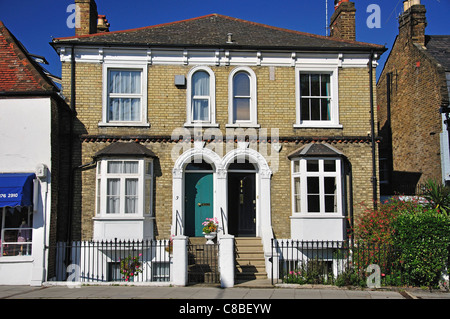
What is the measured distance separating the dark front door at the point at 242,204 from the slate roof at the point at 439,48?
29.2 feet

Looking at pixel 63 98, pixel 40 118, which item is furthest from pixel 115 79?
pixel 40 118

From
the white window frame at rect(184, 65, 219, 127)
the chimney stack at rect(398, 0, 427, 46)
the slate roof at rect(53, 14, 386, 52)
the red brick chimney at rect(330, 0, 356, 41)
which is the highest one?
the chimney stack at rect(398, 0, 427, 46)

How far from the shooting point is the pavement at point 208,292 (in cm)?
1043

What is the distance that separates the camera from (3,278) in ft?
40.1

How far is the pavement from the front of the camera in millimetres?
10430

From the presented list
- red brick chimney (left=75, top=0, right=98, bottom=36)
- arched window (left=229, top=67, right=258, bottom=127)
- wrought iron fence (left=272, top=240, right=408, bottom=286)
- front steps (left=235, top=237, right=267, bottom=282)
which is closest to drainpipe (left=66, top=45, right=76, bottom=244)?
red brick chimney (left=75, top=0, right=98, bottom=36)

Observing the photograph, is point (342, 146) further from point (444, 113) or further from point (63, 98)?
point (63, 98)

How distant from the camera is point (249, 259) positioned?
1349 cm

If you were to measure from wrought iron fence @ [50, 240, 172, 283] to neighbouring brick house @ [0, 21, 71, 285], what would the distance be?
0.48 m

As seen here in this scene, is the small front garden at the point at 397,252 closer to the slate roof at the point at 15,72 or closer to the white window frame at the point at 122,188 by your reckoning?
the white window frame at the point at 122,188

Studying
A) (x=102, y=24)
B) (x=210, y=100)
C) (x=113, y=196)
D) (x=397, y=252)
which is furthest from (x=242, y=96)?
(x=102, y=24)

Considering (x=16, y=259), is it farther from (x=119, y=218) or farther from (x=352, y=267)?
(x=352, y=267)

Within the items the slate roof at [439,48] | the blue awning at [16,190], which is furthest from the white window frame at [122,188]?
the slate roof at [439,48]

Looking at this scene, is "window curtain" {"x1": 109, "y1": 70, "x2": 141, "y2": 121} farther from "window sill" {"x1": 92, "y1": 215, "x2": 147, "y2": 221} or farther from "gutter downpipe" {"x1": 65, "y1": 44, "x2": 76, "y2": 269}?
"window sill" {"x1": 92, "y1": 215, "x2": 147, "y2": 221}
